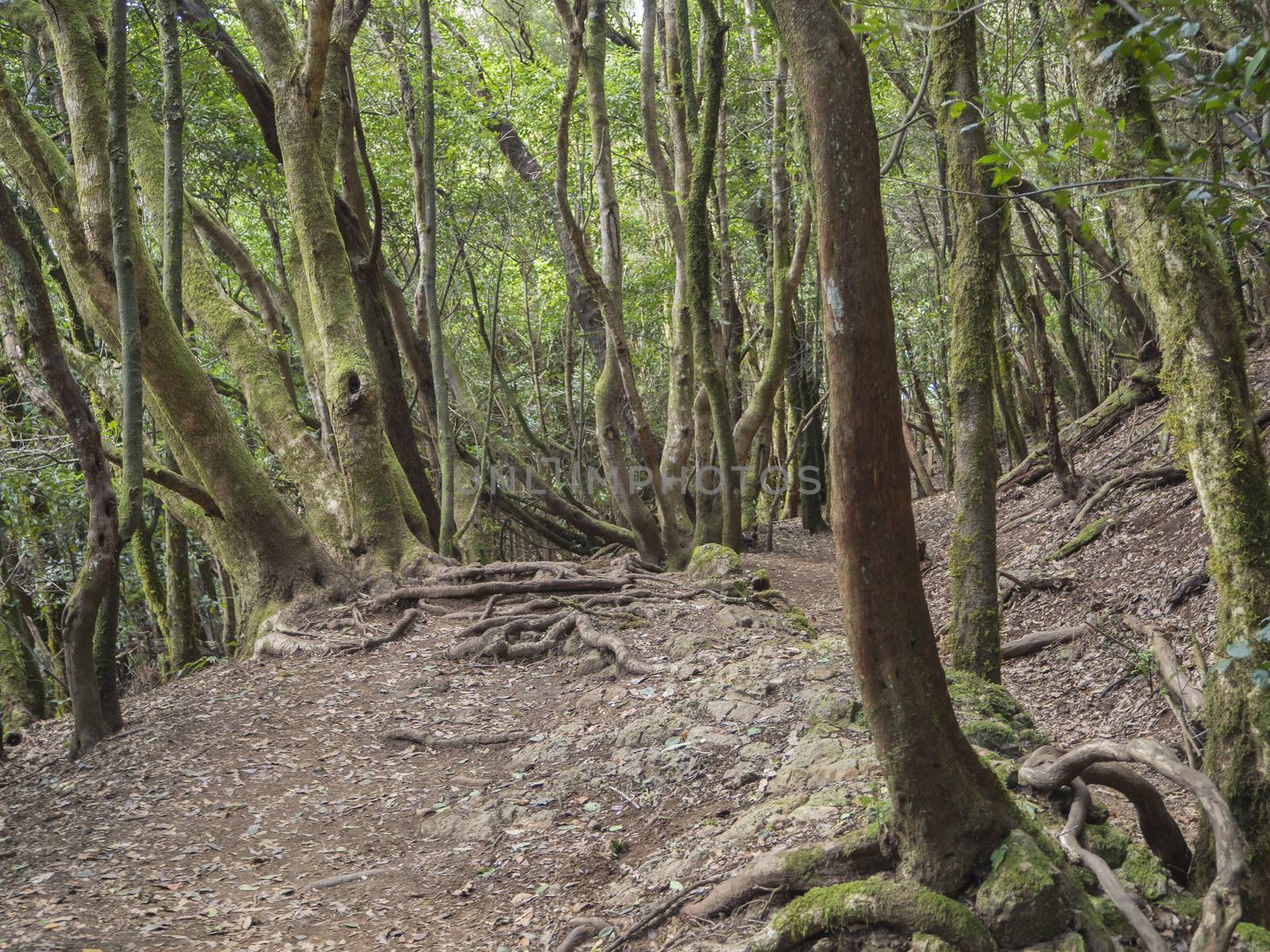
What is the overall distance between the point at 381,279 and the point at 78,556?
828 centimetres

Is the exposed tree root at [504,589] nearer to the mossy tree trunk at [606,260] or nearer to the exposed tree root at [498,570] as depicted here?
the exposed tree root at [498,570]

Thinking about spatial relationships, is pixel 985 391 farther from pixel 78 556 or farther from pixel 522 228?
pixel 78 556

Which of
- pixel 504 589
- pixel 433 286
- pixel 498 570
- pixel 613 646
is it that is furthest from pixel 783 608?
pixel 433 286

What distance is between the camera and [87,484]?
5531 mm

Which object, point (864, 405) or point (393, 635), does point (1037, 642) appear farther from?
point (864, 405)

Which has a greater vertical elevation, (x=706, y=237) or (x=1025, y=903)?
(x=706, y=237)

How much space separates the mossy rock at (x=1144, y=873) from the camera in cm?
349

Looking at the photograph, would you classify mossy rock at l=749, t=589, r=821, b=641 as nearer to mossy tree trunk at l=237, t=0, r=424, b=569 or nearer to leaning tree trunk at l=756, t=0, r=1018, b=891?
mossy tree trunk at l=237, t=0, r=424, b=569

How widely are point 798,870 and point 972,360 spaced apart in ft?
10.9

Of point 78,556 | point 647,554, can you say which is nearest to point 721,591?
point 647,554

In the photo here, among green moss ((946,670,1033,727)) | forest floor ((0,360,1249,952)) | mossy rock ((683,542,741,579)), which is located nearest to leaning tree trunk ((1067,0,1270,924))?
forest floor ((0,360,1249,952))

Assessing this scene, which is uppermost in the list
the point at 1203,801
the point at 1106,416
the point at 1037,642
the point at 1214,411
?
the point at 1106,416

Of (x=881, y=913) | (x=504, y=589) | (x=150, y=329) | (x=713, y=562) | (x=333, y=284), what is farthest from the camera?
(x=713, y=562)

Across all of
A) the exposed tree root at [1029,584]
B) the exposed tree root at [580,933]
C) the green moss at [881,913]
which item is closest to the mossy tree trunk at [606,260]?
the exposed tree root at [1029,584]
